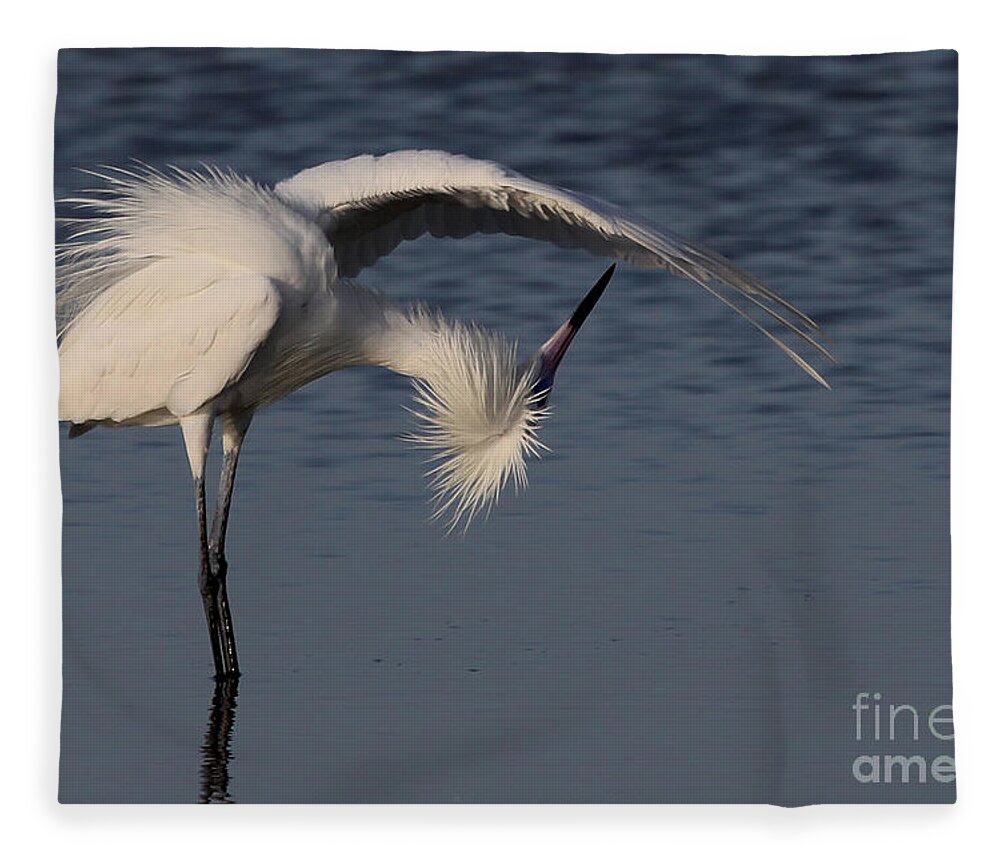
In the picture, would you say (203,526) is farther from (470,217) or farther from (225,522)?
(470,217)

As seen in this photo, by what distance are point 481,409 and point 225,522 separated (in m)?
0.52

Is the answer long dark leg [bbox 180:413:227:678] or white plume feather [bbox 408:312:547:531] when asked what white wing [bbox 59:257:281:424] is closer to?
long dark leg [bbox 180:413:227:678]

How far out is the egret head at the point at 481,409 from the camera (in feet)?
14.0

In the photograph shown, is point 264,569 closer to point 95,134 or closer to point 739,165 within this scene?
point 95,134

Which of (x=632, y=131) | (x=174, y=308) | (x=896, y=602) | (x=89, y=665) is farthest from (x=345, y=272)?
(x=896, y=602)

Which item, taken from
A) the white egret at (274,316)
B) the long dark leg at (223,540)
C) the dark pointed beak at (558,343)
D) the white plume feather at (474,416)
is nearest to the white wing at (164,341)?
the white egret at (274,316)

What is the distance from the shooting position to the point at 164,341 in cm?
424

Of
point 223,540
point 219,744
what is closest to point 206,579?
point 223,540

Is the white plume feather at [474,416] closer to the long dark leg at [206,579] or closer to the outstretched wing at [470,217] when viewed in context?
the outstretched wing at [470,217]

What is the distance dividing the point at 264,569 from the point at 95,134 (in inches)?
33.7

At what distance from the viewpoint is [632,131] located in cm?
425

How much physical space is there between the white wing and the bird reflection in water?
52 cm

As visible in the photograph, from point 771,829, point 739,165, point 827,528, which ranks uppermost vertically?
point 739,165

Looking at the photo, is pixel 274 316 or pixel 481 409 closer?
pixel 274 316
